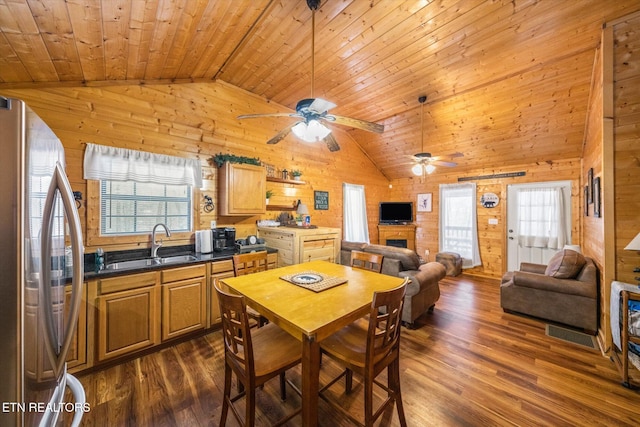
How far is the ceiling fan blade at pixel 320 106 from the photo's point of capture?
1.89 m

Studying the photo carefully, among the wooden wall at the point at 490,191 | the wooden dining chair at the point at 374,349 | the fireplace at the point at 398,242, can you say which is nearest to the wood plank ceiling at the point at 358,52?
the wooden wall at the point at 490,191

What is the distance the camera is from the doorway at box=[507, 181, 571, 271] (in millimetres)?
4656

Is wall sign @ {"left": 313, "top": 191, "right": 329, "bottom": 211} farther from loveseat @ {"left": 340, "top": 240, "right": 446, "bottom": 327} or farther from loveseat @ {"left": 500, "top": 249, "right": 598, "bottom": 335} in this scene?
loveseat @ {"left": 500, "top": 249, "right": 598, "bottom": 335}

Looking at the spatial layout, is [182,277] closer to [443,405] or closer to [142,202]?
[142,202]

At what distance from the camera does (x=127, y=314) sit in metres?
2.31

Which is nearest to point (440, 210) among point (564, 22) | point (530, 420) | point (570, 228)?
point (570, 228)

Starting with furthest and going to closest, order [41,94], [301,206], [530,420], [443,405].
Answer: [301,206]
[41,94]
[443,405]
[530,420]

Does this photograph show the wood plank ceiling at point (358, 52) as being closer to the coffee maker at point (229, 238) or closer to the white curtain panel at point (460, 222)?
the white curtain panel at point (460, 222)

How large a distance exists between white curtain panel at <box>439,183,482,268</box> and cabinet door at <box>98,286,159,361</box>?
6028mm

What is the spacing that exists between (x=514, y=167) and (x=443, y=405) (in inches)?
207

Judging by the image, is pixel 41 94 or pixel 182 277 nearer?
pixel 41 94

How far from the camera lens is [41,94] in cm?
239

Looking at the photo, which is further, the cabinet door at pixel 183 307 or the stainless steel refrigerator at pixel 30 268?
the cabinet door at pixel 183 307

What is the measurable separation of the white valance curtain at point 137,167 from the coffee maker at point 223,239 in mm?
720
